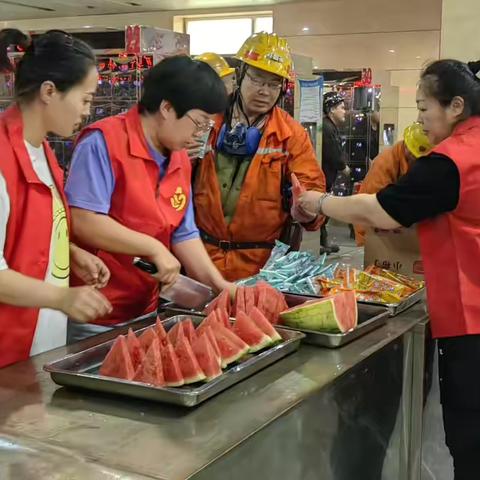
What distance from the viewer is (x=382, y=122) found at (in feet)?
35.7

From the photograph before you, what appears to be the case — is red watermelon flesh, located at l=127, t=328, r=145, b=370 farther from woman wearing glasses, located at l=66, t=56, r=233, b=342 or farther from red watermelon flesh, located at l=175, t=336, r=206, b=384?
woman wearing glasses, located at l=66, t=56, r=233, b=342

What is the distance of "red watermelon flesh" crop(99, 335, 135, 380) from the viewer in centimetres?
168

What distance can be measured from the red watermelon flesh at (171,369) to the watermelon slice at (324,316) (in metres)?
0.53

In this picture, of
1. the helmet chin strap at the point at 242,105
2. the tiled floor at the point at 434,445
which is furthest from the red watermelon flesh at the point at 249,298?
the helmet chin strap at the point at 242,105

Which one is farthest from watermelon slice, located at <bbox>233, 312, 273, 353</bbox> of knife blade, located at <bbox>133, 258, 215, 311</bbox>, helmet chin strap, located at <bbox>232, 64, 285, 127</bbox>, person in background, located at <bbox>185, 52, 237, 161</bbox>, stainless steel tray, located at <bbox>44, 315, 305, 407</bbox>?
helmet chin strap, located at <bbox>232, 64, 285, 127</bbox>

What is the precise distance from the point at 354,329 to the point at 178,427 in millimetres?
822

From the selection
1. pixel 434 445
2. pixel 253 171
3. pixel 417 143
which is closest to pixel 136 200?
pixel 253 171

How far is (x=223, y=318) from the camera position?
2.05 metres

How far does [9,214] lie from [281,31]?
462 inches

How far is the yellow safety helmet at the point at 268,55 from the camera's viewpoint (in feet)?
10.7

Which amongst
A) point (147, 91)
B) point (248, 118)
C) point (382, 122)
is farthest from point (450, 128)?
point (382, 122)

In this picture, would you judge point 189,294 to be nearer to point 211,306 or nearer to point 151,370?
point 211,306

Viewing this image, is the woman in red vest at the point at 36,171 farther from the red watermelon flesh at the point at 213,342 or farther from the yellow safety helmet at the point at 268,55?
the yellow safety helmet at the point at 268,55

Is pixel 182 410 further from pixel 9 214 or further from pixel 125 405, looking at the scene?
pixel 9 214
